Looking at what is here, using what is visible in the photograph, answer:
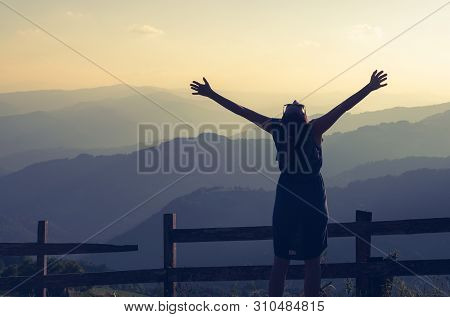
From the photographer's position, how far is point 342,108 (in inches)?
246

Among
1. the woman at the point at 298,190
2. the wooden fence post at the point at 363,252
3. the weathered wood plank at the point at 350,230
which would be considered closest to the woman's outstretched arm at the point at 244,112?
the woman at the point at 298,190

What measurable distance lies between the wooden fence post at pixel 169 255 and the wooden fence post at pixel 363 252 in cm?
268

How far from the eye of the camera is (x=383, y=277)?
880cm

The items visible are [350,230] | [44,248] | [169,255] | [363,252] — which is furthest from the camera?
[44,248]

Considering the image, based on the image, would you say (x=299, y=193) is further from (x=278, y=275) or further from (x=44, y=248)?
(x=44, y=248)

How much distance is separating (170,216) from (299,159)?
130 inches

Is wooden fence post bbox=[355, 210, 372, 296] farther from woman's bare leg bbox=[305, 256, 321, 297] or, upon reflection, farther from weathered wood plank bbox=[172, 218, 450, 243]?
woman's bare leg bbox=[305, 256, 321, 297]

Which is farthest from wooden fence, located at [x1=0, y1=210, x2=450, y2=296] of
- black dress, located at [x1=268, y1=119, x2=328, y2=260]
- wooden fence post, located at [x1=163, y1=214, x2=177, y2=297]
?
black dress, located at [x1=268, y1=119, x2=328, y2=260]

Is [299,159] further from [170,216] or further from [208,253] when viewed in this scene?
[208,253]

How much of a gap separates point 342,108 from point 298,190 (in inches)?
38.9

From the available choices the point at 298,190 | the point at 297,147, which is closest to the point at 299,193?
the point at 298,190

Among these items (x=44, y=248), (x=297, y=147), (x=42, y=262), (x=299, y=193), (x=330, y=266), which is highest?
(x=297, y=147)
